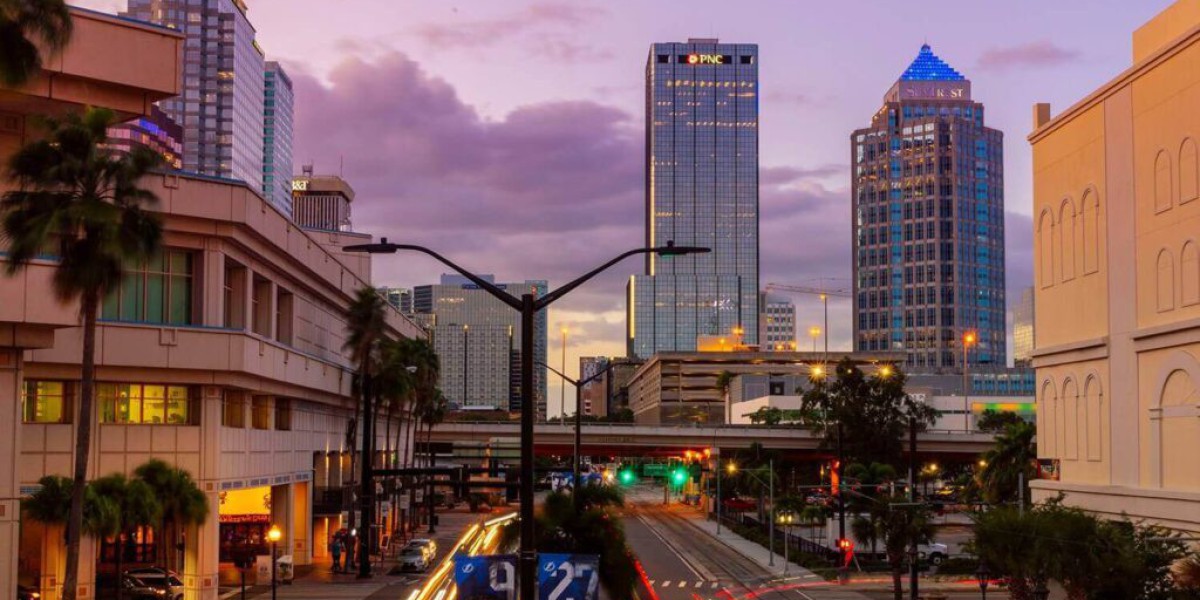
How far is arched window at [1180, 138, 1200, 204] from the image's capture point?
→ 45.3m

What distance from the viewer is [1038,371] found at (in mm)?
60562

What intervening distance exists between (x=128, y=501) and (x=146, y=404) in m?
7.10

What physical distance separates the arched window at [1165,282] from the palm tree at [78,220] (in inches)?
1299

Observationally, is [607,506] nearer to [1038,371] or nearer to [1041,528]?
Result: [1041,528]

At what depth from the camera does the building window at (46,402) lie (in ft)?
164

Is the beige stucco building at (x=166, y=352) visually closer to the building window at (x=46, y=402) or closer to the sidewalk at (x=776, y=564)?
the building window at (x=46, y=402)

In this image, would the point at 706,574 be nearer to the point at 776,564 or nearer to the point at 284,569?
the point at 776,564

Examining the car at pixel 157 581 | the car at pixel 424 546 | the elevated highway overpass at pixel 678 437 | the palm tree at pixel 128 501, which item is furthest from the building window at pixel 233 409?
the elevated highway overpass at pixel 678 437

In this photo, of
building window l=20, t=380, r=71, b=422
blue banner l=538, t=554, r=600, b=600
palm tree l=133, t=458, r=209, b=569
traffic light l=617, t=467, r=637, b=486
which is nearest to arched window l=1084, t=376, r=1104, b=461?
traffic light l=617, t=467, r=637, b=486

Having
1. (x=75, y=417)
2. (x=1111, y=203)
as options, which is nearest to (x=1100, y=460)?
(x=1111, y=203)

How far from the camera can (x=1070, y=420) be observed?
56.4 m

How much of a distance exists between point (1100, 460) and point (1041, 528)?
8.62 meters

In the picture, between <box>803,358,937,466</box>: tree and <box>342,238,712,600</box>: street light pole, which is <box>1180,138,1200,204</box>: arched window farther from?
<box>803,358,937,466</box>: tree

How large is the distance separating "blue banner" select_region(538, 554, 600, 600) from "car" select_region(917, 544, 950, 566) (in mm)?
56445
